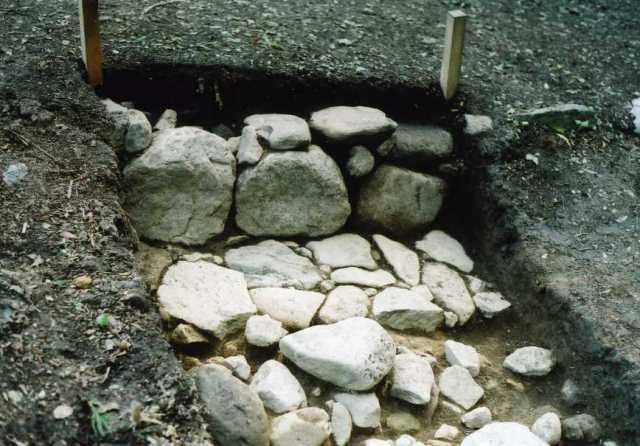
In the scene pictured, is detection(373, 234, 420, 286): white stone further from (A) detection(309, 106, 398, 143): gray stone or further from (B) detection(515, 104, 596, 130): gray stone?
(B) detection(515, 104, 596, 130): gray stone

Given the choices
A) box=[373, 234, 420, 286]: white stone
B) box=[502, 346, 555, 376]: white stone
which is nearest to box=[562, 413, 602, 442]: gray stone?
box=[502, 346, 555, 376]: white stone

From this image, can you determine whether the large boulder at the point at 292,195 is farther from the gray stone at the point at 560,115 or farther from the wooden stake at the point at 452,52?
the gray stone at the point at 560,115

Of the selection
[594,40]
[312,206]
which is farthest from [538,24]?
[312,206]

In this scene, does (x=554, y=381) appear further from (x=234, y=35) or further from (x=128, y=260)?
(x=234, y=35)

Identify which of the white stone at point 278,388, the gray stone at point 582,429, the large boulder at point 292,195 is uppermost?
the large boulder at point 292,195

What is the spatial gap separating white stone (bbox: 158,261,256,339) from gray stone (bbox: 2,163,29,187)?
729mm

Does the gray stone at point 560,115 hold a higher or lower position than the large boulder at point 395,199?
higher

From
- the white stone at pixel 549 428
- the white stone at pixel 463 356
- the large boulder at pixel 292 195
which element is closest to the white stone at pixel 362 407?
the white stone at pixel 463 356

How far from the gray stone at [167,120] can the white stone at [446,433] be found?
6.31 feet

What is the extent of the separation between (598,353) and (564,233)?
0.75m

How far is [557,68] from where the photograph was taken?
4398 mm

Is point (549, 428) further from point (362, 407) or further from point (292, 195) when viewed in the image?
point (292, 195)

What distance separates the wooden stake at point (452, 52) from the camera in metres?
3.66

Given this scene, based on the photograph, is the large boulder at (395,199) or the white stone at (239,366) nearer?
the white stone at (239,366)
